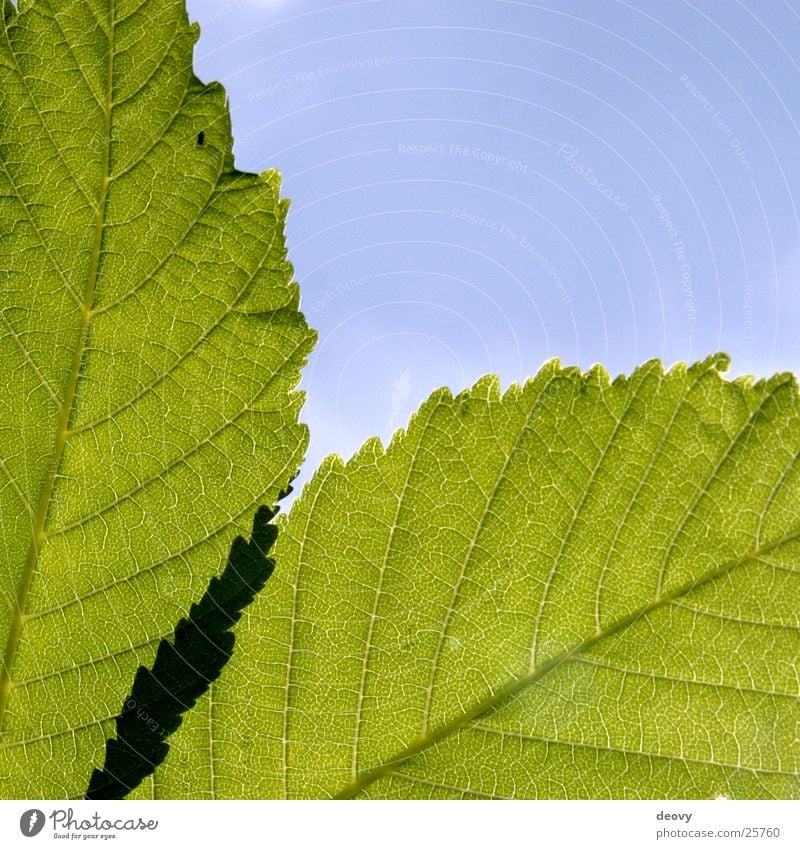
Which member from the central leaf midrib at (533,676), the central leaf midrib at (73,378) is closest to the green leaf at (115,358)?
the central leaf midrib at (73,378)

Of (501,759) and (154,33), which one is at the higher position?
(154,33)

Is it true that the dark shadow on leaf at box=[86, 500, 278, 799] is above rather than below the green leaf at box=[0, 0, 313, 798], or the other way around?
below

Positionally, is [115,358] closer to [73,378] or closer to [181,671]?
[73,378]

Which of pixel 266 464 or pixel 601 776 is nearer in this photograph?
pixel 266 464

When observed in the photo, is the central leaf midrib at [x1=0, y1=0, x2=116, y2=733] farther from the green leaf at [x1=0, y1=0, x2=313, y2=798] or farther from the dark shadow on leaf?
the dark shadow on leaf

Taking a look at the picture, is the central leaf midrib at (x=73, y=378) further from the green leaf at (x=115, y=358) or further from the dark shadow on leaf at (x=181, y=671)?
the dark shadow on leaf at (x=181, y=671)

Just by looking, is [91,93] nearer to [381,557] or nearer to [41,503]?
[41,503]

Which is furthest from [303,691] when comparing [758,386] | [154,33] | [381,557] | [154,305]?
[154,33]

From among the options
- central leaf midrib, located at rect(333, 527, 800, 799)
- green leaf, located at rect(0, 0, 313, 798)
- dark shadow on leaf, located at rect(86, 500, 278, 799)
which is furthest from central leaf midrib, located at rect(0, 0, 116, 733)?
central leaf midrib, located at rect(333, 527, 800, 799)
